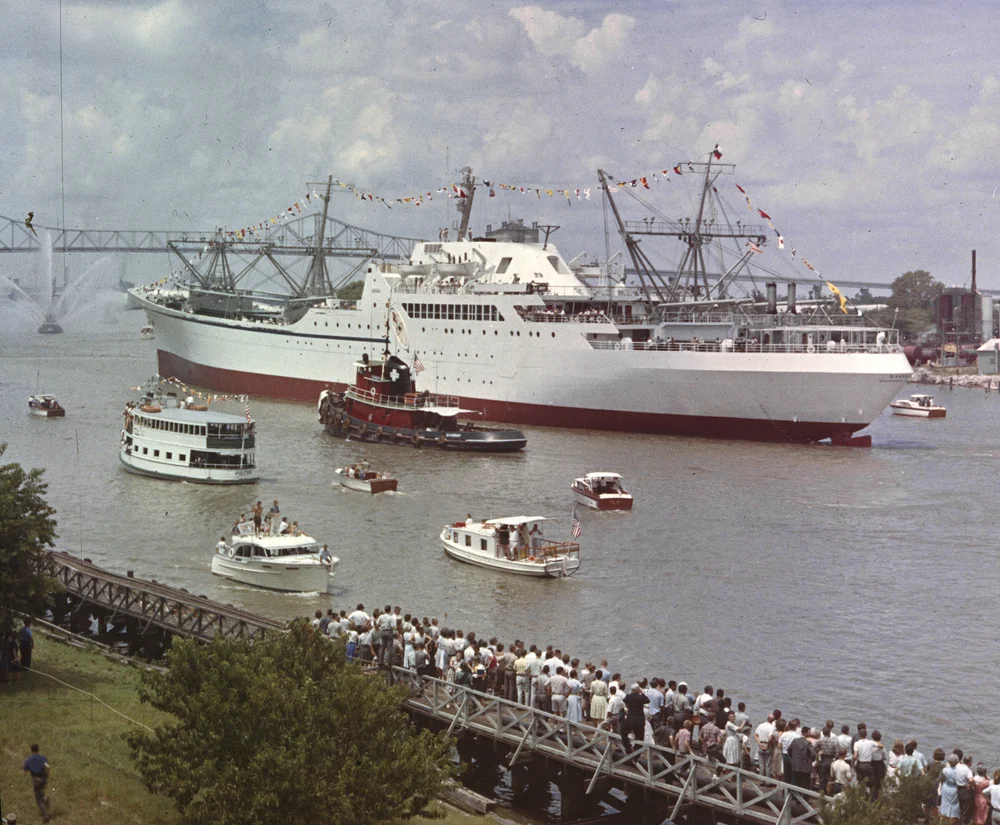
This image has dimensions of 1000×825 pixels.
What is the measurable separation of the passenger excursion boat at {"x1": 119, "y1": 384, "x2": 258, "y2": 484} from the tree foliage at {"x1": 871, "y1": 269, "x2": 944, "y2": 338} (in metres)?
141

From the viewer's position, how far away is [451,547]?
115ft

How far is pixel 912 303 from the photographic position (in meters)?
190

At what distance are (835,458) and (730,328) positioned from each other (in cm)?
953

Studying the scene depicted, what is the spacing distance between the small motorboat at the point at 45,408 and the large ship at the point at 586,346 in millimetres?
17362

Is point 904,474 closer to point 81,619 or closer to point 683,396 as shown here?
point 683,396

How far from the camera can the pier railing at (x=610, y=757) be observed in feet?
54.4

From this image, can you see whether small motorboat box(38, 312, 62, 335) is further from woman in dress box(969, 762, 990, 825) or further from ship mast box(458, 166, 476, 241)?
woman in dress box(969, 762, 990, 825)

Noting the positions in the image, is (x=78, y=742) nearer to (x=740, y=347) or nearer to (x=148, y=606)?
(x=148, y=606)

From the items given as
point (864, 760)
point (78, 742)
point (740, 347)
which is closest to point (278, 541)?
point (78, 742)

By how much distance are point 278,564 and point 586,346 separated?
34908 mm

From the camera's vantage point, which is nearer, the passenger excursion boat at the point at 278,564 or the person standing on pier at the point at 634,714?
the person standing on pier at the point at 634,714

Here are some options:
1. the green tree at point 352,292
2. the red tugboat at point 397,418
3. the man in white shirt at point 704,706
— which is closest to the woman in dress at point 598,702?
the man in white shirt at point 704,706

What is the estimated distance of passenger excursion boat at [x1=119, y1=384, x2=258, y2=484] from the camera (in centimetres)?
4697

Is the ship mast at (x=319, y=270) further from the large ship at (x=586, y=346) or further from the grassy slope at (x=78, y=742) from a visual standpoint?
the grassy slope at (x=78, y=742)
